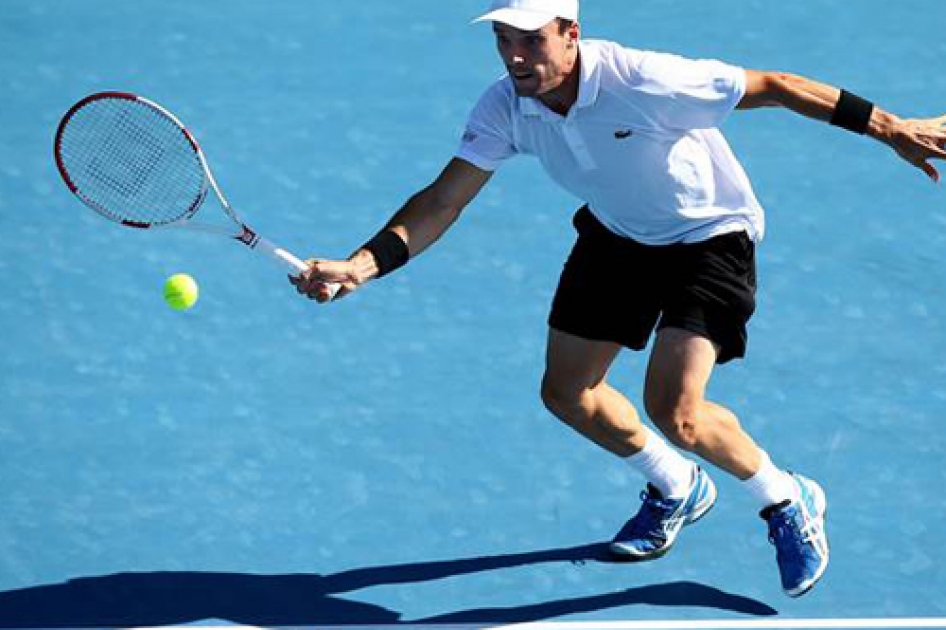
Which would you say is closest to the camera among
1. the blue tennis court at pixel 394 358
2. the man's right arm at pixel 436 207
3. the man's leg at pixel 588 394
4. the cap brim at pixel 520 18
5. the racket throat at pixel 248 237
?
the cap brim at pixel 520 18

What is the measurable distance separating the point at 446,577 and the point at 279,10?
448cm

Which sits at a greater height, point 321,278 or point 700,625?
point 321,278

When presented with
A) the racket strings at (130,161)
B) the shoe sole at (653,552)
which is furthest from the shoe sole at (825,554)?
the racket strings at (130,161)

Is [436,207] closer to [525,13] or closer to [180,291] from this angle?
[525,13]

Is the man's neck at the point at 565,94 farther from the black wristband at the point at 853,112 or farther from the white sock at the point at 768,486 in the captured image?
the white sock at the point at 768,486

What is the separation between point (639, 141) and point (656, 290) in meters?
0.55

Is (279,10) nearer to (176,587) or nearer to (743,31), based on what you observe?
(743,31)

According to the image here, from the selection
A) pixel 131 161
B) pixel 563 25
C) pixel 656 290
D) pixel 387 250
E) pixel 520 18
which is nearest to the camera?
pixel 520 18

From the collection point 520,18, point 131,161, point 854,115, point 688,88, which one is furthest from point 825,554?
point 131,161

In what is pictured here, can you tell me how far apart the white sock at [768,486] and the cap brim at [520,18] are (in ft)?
5.48

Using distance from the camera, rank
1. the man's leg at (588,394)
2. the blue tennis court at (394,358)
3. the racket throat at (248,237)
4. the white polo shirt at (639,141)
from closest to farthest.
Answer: the white polo shirt at (639,141) → the racket throat at (248,237) → the man's leg at (588,394) → the blue tennis court at (394,358)

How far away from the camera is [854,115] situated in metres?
5.63

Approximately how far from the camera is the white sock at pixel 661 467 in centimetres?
634

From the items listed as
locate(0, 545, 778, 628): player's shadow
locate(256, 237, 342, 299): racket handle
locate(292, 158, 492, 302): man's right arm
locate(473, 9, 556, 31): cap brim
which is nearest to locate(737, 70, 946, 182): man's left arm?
locate(473, 9, 556, 31): cap brim
